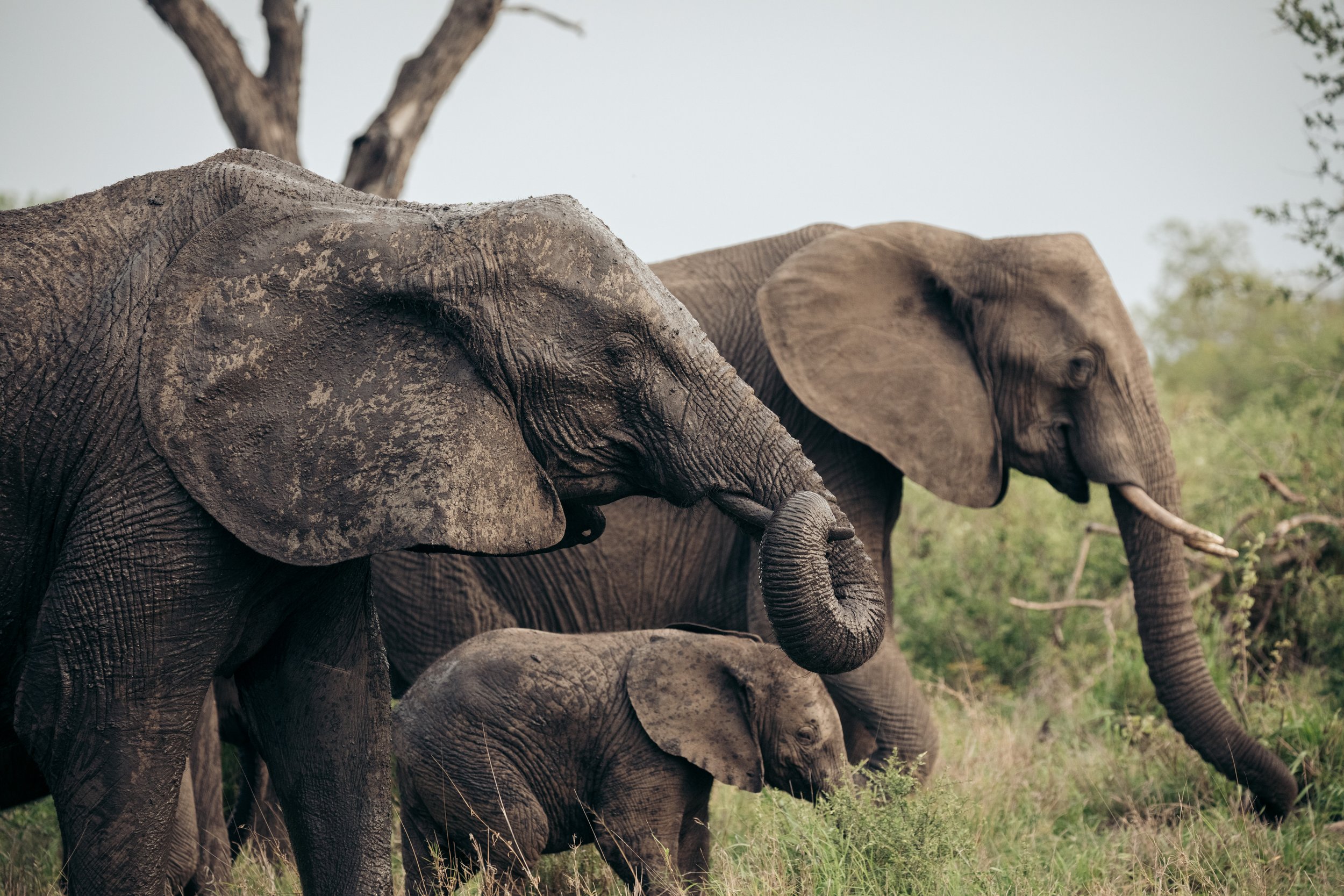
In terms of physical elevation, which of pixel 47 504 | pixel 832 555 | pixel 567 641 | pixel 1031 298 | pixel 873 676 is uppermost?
pixel 1031 298

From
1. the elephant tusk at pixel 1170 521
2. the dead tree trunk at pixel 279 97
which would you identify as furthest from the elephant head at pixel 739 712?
the dead tree trunk at pixel 279 97

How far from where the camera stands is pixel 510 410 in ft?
9.91

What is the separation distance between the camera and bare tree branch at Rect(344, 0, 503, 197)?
8328 mm

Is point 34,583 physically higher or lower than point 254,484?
lower

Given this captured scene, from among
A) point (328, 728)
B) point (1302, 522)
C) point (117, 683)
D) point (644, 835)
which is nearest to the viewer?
point (117, 683)

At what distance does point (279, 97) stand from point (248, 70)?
9.3 inches

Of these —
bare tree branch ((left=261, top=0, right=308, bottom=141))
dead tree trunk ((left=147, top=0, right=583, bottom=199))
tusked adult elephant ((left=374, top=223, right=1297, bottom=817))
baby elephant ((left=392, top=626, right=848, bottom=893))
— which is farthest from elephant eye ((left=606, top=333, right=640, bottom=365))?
bare tree branch ((left=261, top=0, right=308, bottom=141))

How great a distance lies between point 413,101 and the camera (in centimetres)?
858

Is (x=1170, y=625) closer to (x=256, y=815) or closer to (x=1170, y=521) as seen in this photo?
(x=1170, y=521)

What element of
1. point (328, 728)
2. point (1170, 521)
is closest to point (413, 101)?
point (1170, 521)

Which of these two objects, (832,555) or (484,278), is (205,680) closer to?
(484,278)

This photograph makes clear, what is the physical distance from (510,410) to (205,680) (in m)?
0.89

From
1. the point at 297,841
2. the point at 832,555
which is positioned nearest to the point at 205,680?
the point at 297,841

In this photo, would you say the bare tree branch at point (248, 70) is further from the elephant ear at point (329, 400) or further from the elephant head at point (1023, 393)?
the elephant ear at point (329, 400)
